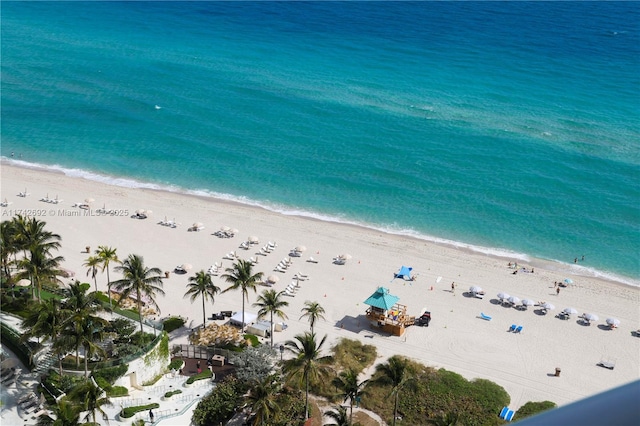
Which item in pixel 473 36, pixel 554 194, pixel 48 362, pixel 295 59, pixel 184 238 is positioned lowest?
pixel 48 362

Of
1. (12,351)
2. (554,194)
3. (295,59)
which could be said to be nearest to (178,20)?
(295,59)

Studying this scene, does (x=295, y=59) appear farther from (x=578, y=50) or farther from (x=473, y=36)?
(x=578, y=50)

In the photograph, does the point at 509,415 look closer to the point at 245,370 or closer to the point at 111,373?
the point at 245,370

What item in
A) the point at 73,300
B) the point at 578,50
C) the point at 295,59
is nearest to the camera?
the point at 73,300

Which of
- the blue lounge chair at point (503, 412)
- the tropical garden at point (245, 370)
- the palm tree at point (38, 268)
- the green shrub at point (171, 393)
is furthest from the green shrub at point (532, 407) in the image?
the palm tree at point (38, 268)

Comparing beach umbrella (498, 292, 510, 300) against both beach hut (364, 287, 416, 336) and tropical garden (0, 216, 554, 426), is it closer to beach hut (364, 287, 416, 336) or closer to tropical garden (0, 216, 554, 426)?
beach hut (364, 287, 416, 336)

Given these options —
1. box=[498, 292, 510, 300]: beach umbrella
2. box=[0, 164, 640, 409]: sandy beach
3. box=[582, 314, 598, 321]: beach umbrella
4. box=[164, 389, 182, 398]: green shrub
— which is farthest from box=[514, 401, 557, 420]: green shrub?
box=[164, 389, 182, 398]: green shrub

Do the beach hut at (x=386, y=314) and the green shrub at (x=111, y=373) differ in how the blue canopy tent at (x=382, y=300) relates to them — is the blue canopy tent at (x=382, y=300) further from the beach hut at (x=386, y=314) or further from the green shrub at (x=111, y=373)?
the green shrub at (x=111, y=373)
